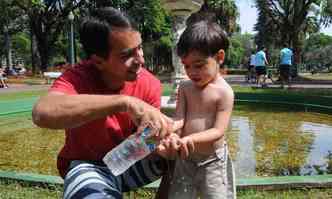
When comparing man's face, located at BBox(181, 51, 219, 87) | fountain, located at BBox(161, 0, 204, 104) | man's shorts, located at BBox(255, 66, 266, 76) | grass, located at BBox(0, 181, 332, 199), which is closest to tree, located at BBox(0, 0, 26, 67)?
man's shorts, located at BBox(255, 66, 266, 76)

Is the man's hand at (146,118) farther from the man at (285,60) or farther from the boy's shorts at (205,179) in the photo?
the man at (285,60)

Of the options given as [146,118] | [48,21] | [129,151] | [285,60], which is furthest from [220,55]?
[48,21]

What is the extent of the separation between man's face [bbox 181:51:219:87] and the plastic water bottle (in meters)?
0.47

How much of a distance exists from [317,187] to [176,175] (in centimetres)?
170

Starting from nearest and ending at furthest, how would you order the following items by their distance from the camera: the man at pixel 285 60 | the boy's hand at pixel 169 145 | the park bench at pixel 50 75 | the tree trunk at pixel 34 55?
the boy's hand at pixel 169 145, the man at pixel 285 60, the park bench at pixel 50 75, the tree trunk at pixel 34 55

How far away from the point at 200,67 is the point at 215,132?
1.12ft

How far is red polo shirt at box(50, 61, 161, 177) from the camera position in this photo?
2.37 metres

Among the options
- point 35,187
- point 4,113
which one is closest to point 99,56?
point 35,187

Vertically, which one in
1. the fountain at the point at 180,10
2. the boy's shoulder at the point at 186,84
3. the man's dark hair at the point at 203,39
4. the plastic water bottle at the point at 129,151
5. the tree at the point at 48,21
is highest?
the tree at the point at 48,21

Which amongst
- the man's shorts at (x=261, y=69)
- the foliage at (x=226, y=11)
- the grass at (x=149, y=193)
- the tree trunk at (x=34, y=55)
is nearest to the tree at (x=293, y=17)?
the foliage at (x=226, y=11)

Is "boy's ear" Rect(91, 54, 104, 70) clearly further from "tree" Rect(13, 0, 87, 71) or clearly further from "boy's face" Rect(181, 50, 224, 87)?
"tree" Rect(13, 0, 87, 71)

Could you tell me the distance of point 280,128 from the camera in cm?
754

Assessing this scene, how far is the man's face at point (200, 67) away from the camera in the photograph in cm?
234

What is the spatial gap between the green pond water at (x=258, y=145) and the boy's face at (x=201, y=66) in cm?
231
